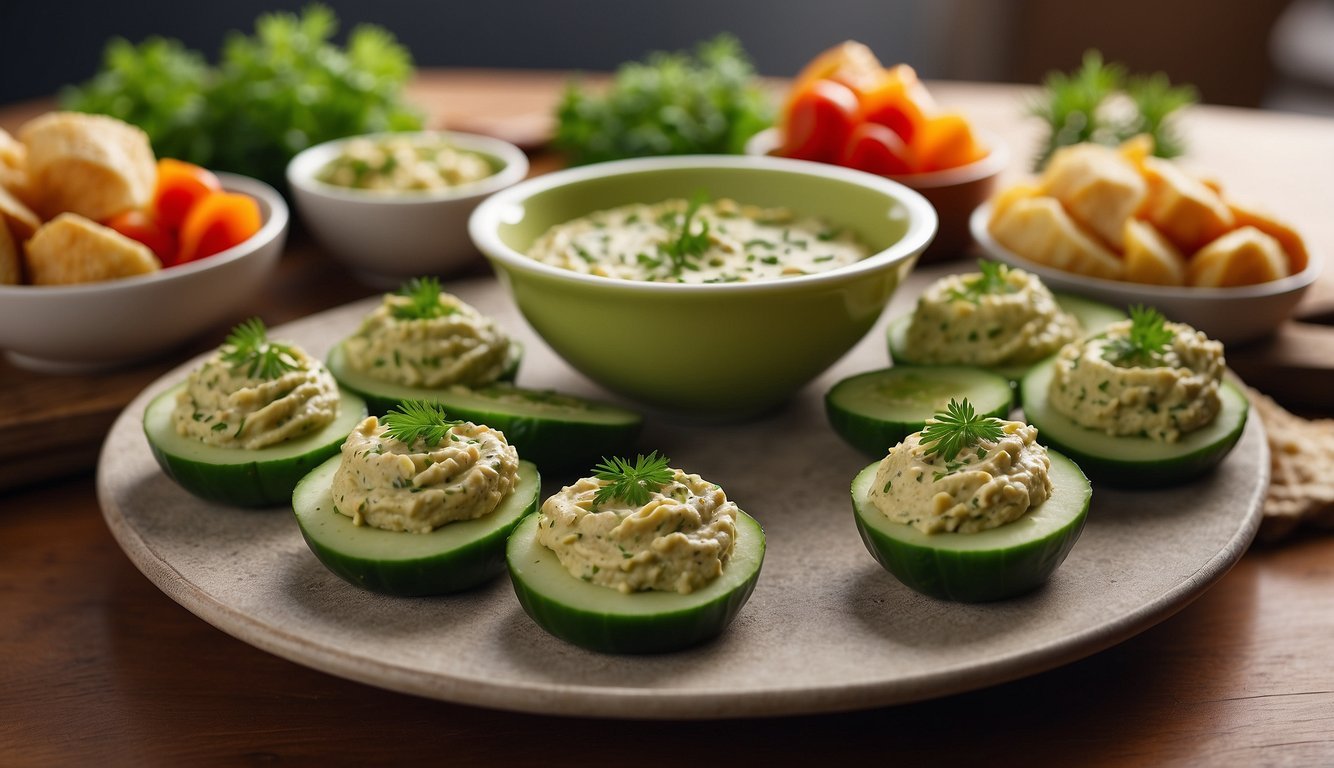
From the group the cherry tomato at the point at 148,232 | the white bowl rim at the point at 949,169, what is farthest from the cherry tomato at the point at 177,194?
the white bowl rim at the point at 949,169

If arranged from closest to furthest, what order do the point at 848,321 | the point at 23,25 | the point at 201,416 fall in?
the point at 201,416 → the point at 848,321 → the point at 23,25

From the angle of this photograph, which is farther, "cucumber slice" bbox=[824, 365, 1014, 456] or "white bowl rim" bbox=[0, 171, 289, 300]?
"white bowl rim" bbox=[0, 171, 289, 300]

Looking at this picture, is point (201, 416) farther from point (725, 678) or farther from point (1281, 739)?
point (1281, 739)

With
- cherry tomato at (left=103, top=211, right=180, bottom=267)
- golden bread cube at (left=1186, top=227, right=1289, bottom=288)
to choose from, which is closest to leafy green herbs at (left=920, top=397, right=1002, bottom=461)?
golden bread cube at (left=1186, top=227, right=1289, bottom=288)

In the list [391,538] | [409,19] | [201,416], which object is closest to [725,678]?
[391,538]

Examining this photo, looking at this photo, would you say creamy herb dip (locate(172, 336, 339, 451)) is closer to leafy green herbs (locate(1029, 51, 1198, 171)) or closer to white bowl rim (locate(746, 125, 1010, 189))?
white bowl rim (locate(746, 125, 1010, 189))

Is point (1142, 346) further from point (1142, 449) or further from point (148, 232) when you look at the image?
point (148, 232)
